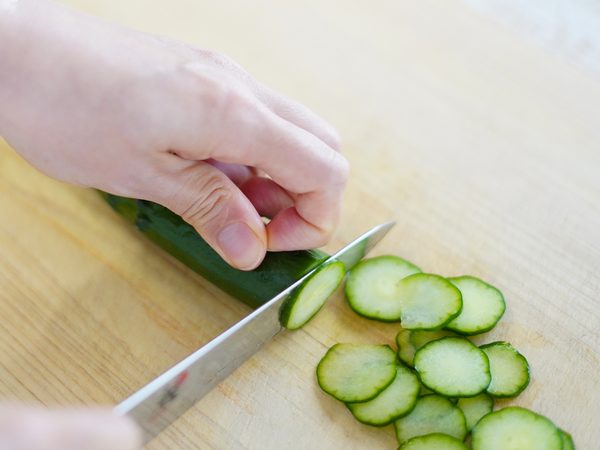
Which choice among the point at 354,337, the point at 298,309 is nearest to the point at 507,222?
the point at 354,337

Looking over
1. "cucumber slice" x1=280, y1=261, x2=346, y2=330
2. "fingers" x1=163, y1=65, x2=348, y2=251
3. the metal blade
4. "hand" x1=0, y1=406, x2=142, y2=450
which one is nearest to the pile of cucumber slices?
"cucumber slice" x1=280, y1=261, x2=346, y2=330

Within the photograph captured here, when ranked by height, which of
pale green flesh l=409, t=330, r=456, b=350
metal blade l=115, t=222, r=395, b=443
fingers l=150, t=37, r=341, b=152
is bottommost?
metal blade l=115, t=222, r=395, b=443

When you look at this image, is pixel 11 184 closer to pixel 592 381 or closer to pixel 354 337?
pixel 354 337

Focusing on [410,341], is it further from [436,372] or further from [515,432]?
[515,432]

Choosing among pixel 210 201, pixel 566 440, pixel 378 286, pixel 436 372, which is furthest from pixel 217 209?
pixel 566 440

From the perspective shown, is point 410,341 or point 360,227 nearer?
point 410,341

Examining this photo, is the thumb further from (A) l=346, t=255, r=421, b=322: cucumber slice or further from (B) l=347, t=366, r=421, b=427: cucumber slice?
(B) l=347, t=366, r=421, b=427: cucumber slice
